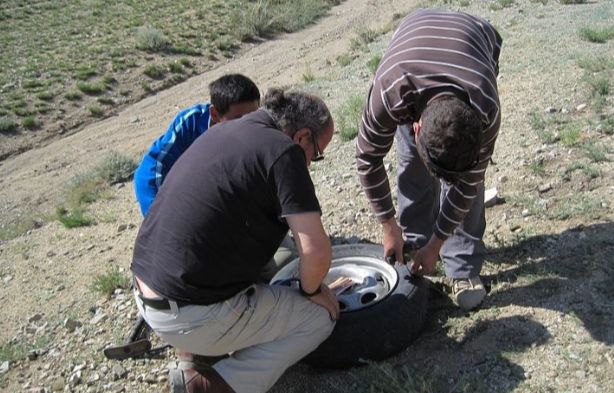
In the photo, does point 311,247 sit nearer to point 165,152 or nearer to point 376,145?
point 376,145

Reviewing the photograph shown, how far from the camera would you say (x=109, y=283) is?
5.02m

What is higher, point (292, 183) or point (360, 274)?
point (292, 183)

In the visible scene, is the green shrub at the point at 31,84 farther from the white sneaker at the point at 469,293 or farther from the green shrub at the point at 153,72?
the white sneaker at the point at 469,293

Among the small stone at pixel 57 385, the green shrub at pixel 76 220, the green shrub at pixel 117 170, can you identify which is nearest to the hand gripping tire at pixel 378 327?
the small stone at pixel 57 385

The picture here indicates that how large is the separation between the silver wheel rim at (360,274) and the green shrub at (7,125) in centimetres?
1003

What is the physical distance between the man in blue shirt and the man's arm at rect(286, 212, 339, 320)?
139 centimetres

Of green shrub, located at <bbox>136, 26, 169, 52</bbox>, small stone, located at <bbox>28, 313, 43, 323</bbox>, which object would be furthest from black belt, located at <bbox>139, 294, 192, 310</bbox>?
green shrub, located at <bbox>136, 26, 169, 52</bbox>

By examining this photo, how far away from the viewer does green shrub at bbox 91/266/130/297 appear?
500 centimetres

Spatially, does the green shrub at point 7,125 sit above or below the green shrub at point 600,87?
below

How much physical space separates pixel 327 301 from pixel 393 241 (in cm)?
61

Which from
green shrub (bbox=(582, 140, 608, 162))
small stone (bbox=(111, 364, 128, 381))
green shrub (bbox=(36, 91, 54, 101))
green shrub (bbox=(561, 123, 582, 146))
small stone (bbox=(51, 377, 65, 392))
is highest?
green shrub (bbox=(582, 140, 608, 162))

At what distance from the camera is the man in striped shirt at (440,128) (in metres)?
2.90

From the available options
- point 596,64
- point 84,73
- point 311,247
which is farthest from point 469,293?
point 84,73

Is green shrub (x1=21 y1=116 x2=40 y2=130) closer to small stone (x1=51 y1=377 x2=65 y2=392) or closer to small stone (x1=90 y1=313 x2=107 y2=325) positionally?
small stone (x1=90 y1=313 x2=107 y2=325)
